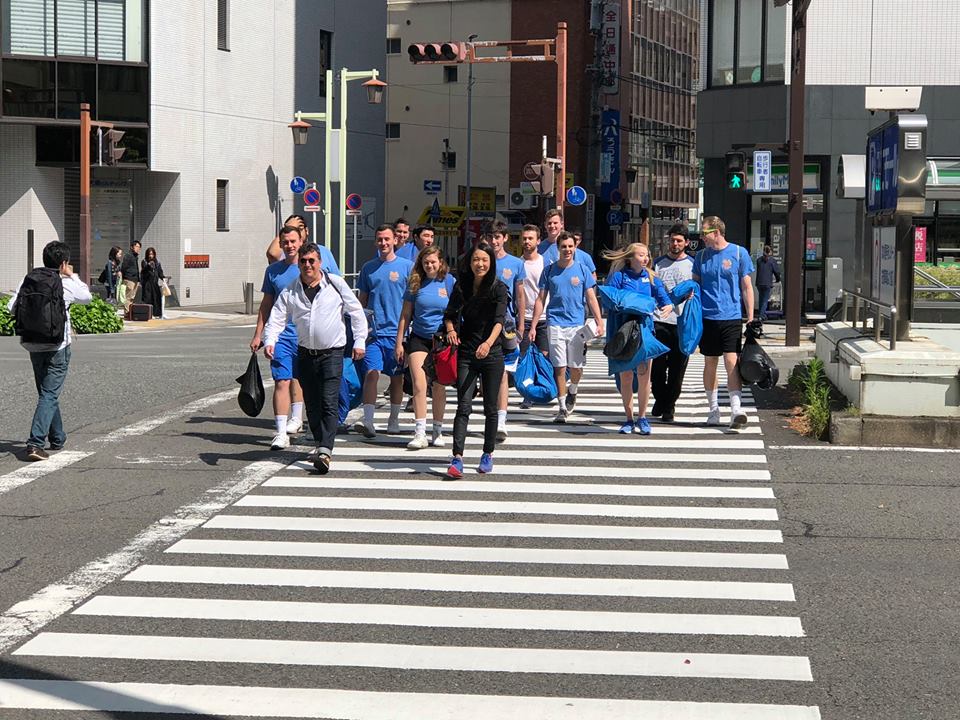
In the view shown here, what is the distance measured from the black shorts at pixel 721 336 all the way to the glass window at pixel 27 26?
30511 mm

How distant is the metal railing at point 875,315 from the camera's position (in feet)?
41.9

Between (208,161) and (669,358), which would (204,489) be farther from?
(208,161)

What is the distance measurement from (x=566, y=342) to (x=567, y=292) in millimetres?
518

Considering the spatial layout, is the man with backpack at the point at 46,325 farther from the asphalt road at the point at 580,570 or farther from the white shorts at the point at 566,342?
the white shorts at the point at 566,342

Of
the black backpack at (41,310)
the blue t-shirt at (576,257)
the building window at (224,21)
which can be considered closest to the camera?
the black backpack at (41,310)

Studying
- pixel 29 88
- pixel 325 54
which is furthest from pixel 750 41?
pixel 325 54

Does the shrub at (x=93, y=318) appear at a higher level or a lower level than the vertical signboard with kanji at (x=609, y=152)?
lower

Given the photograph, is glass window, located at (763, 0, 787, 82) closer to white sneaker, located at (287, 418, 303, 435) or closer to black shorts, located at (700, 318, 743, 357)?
black shorts, located at (700, 318, 743, 357)

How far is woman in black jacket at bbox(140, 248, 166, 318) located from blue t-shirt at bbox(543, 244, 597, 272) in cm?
2225

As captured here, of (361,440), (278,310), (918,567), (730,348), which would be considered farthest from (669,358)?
(918,567)

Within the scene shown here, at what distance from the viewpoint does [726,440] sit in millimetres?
13125

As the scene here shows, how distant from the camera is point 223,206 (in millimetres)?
44875

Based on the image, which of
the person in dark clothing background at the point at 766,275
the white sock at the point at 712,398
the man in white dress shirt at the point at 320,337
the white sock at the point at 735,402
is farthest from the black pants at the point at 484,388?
the person in dark clothing background at the point at 766,275

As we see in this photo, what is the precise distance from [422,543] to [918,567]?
286 centimetres
